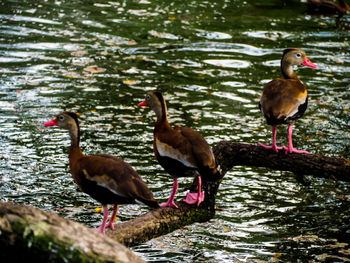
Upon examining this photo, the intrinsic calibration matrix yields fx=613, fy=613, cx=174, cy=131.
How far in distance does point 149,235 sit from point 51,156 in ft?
13.6

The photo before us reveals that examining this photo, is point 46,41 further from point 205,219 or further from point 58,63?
point 205,219

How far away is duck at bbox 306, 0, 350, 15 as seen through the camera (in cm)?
2219

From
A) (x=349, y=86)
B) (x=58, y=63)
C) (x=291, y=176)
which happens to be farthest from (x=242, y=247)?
(x=58, y=63)

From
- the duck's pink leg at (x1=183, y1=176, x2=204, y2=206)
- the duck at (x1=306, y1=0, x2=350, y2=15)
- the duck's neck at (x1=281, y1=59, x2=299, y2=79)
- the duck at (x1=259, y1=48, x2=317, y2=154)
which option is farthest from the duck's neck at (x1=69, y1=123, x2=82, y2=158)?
the duck at (x1=306, y1=0, x2=350, y2=15)

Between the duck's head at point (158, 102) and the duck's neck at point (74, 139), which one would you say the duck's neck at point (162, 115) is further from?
the duck's neck at point (74, 139)

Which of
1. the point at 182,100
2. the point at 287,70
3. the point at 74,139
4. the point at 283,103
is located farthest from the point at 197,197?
the point at 182,100

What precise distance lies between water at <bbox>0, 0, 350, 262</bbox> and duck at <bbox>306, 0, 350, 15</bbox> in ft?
1.73

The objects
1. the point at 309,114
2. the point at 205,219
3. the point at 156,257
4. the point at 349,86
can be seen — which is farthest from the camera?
the point at 349,86

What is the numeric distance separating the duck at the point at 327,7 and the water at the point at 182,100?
526 mm

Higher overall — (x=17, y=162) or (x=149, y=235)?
(x=149, y=235)

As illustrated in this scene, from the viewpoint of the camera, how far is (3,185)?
926 cm

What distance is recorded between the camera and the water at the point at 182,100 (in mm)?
8336

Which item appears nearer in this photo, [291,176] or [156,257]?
[156,257]

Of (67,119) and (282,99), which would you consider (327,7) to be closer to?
(282,99)
